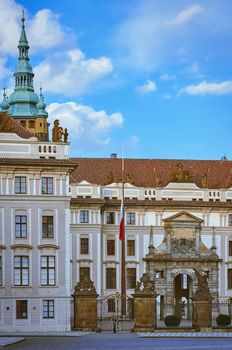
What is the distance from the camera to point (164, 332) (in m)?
60.6

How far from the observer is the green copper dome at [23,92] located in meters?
114

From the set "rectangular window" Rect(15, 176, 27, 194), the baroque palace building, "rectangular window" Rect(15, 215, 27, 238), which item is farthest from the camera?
the baroque palace building

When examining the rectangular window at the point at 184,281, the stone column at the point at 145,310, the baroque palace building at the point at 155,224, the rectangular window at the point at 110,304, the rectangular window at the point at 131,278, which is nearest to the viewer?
the stone column at the point at 145,310

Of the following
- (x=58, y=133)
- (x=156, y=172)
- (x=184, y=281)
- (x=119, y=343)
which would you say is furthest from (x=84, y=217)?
(x=119, y=343)

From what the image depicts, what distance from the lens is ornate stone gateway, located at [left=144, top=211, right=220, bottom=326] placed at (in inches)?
3445

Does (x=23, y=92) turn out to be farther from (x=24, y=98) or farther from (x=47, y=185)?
(x=47, y=185)

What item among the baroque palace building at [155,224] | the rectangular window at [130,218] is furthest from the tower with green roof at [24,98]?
the rectangular window at [130,218]

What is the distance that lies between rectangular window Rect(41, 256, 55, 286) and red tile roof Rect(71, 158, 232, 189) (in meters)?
24.4

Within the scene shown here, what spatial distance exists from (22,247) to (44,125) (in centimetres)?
5007

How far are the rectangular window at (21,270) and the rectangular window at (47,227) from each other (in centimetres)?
184

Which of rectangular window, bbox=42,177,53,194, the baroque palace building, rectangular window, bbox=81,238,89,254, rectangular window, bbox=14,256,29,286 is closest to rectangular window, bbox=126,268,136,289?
the baroque palace building

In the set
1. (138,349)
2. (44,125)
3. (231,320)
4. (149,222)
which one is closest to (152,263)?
(149,222)

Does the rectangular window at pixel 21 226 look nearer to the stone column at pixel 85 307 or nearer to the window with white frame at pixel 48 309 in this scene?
the window with white frame at pixel 48 309

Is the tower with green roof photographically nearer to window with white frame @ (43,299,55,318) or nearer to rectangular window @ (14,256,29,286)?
rectangular window @ (14,256,29,286)
